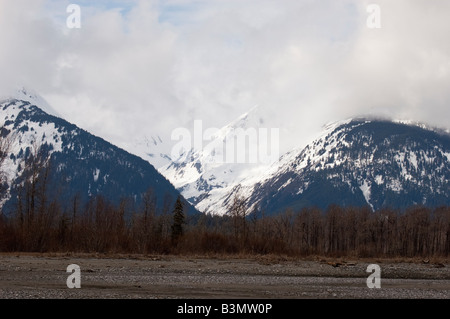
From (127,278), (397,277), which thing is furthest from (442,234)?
(127,278)

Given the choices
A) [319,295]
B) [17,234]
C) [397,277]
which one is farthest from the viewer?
[17,234]

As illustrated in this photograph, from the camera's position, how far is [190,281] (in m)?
37.8

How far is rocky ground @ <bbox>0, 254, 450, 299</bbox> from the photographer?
30797 mm

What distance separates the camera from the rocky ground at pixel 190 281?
30.8 metres

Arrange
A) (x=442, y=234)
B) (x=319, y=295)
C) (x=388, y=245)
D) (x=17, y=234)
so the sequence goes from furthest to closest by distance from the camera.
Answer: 1. (x=442, y=234)
2. (x=388, y=245)
3. (x=17, y=234)
4. (x=319, y=295)
